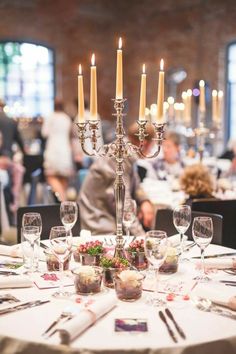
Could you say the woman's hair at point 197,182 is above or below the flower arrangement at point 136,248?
above

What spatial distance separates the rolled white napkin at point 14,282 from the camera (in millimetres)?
2162

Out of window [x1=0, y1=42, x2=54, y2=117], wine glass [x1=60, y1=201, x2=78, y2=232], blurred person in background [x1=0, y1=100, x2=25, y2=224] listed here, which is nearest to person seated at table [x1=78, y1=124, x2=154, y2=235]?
wine glass [x1=60, y1=201, x2=78, y2=232]

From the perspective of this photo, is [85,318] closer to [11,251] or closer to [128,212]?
[11,251]

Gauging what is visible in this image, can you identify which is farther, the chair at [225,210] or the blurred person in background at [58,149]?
the blurred person in background at [58,149]

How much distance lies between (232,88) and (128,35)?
2.61 m

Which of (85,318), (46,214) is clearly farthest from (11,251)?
(85,318)

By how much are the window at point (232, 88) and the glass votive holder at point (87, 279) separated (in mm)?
8818

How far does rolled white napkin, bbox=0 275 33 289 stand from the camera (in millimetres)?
2162

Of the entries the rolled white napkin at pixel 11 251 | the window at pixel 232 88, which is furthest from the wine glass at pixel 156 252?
the window at pixel 232 88

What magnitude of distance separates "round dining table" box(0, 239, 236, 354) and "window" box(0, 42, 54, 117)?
9.66 metres

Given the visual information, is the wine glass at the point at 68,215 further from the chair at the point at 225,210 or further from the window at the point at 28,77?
the window at the point at 28,77

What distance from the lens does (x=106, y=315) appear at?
1877 mm

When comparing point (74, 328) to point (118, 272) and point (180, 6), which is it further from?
point (180, 6)

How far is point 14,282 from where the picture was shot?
2.17 m
